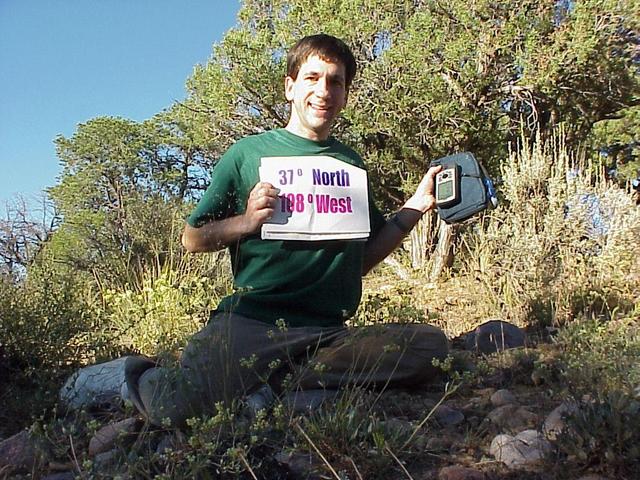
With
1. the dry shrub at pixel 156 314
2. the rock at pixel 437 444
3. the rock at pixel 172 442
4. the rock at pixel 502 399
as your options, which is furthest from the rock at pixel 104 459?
the dry shrub at pixel 156 314

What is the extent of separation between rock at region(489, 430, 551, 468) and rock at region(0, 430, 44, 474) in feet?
3.63

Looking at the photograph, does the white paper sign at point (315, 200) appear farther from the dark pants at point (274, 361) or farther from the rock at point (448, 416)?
the rock at point (448, 416)

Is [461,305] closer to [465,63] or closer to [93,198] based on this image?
[465,63]

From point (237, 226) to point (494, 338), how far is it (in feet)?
4.64

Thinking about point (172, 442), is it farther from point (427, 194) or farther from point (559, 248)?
point (559, 248)

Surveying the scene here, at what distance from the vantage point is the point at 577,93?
25.0ft

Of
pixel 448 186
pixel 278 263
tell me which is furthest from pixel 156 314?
pixel 448 186

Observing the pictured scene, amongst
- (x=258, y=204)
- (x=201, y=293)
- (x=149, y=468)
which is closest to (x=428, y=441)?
(x=149, y=468)

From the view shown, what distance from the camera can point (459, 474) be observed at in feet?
4.61

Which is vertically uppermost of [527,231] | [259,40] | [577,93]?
[259,40]

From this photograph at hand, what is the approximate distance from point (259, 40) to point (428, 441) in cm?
737

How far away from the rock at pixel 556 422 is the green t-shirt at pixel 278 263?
70 cm

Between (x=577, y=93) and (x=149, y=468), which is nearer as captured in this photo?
(x=149, y=468)

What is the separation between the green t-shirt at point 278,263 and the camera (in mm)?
2135
